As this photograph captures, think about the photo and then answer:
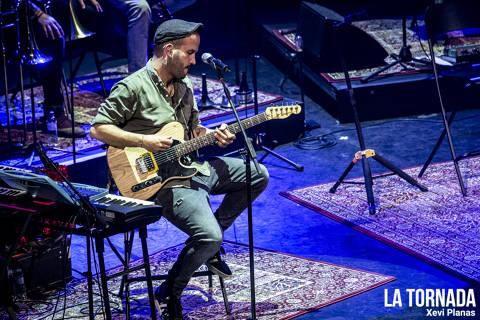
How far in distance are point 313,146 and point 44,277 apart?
11.7 ft

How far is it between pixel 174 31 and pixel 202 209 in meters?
1.11

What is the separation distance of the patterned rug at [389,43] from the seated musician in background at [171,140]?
158 inches

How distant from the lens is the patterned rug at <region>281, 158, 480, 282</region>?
496cm

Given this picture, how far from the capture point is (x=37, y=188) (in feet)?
11.8

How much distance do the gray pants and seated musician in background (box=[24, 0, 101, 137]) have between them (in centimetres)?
263

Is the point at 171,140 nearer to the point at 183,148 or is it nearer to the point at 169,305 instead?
the point at 183,148

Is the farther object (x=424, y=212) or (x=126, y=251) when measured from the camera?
(x=424, y=212)

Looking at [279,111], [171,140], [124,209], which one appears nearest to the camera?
[124,209]

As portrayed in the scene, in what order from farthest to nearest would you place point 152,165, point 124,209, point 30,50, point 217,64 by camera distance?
point 30,50, point 152,165, point 217,64, point 124,209

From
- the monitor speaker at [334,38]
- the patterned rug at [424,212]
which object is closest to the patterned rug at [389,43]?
the monitor speaker at [334,38]

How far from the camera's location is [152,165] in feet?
14.0

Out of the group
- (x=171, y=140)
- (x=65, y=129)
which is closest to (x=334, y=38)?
(x=171, y=140)

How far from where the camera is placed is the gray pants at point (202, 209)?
3951mm

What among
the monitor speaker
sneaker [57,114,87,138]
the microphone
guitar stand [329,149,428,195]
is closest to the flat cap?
the microphone
